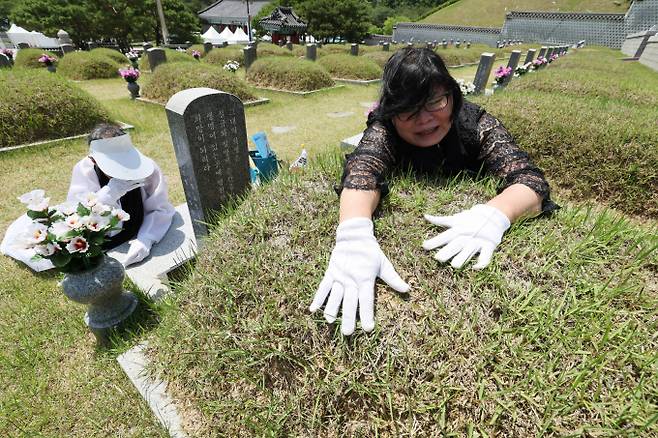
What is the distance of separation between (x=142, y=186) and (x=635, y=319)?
154 inches

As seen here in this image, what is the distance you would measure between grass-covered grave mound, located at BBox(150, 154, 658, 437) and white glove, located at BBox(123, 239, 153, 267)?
1790mm

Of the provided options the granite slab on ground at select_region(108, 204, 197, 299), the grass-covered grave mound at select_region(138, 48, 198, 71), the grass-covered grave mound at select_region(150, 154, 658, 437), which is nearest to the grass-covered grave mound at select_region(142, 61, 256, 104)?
the grass-covered grave mound at select_region(138, 48, 198, 71)

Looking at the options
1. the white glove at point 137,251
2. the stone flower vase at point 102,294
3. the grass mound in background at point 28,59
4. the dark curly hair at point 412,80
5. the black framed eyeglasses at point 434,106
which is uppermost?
the dark curly hair at point 412,80

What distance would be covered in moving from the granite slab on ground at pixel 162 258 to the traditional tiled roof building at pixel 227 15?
59804mm

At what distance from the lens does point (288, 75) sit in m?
12.1

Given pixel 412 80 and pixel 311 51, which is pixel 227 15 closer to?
pixel 311 51

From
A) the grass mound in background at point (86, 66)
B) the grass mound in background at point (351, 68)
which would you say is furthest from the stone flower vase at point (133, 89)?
the grass mound in background at point (351, 68)

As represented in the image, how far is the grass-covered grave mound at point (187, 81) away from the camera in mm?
9586

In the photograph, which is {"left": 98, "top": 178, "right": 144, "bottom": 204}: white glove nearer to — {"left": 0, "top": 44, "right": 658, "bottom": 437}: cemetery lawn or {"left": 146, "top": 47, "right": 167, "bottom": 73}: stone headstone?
{"left": 0, "top": 44, "right": 658, "bottom": 437}: cemetery lawn

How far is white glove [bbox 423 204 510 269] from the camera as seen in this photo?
1.39 meters

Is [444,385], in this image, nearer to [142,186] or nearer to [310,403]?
[310,403]

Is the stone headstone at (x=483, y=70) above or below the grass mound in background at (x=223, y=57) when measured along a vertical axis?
above

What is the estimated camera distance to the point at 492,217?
4.84 feet

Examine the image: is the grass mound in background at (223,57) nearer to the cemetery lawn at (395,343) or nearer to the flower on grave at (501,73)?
the flower on grave at (501,73)
